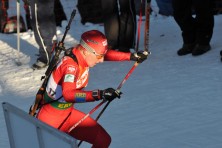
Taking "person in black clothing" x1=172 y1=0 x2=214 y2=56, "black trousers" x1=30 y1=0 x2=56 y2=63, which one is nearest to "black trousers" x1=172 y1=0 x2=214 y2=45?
"person in black clothing" x1=172 y1=0 x2=214 y2=56

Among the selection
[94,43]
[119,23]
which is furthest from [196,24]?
[94,43]

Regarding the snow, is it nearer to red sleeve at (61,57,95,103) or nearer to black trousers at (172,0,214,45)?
black trousers at (172,0,214,45)

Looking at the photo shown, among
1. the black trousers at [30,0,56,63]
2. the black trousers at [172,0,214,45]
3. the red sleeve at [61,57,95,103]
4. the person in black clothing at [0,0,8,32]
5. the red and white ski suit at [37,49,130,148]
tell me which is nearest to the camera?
the red sleeve at [61,57,95,103]

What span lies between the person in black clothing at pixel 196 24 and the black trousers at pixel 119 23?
621 mm

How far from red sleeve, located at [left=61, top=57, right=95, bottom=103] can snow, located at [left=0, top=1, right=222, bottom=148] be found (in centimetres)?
114

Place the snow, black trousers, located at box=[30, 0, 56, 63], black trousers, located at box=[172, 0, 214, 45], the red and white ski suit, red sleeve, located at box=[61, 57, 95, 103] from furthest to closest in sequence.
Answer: black trousers, located at box=[30, 0, 56, 63], black trousers, located at box=[172, 0, 214, 45], the snow, the red and white ski suit, red sleeve, located at box=[61, 57, 95, 103]

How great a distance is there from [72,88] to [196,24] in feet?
10.8

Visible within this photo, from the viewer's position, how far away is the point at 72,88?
13.2 feet

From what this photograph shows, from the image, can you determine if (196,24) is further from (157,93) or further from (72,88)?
(72,88)

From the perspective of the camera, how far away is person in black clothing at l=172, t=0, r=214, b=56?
6703 mm

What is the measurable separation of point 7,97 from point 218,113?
2494mm

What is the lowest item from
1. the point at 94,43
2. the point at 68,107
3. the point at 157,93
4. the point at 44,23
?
the point at 157,93

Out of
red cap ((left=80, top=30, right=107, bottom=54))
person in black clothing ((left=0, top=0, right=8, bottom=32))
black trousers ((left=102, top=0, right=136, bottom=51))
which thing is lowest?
person in black clothing ((left=0, top=0, right=8, bottom=32))

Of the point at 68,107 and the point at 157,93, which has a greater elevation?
the point at 68,107
